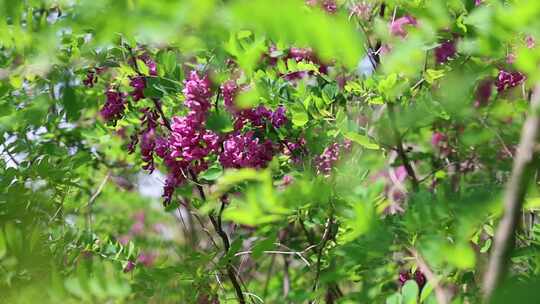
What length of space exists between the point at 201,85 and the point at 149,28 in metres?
0.88

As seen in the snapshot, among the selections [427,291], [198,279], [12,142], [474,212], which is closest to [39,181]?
[12,142]

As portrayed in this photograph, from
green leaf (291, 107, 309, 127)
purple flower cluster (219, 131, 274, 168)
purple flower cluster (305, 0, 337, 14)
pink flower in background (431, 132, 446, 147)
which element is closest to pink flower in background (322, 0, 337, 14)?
purple flower cluster (305, 0, 337, 14)

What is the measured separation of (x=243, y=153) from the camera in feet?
5.42

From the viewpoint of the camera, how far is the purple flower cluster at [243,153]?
1.65m

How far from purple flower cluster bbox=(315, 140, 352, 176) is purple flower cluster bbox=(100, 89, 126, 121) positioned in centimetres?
63

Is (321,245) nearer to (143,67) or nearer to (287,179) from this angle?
(287,179)

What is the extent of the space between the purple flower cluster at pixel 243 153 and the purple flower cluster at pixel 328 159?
0.45ft

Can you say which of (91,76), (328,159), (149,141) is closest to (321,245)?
(328,159)

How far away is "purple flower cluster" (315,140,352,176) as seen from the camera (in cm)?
168

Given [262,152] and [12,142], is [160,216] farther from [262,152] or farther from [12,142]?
[262,152]

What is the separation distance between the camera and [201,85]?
1.62m

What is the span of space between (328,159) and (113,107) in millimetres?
685

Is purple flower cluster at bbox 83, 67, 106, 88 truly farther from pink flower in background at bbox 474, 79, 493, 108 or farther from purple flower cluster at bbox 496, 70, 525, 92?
pink flower in background at bbox 474, 79, 493, 108

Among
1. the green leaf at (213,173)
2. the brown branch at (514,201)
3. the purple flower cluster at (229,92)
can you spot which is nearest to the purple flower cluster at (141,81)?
the purple flower cluster at (229,92)
